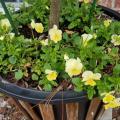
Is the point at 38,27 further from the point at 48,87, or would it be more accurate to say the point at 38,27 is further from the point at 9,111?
the point at 9,111

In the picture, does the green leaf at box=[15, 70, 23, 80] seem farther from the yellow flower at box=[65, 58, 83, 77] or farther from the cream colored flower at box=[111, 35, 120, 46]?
the cream colored flower at box=[111, 35, 120, 46]

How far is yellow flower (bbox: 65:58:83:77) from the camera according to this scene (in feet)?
4.00

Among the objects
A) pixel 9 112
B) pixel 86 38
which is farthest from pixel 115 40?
pixel 9 112

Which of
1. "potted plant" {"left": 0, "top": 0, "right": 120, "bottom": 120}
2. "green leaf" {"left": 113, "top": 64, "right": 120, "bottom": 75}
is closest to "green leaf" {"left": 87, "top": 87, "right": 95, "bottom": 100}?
"potted plant" {"left": 0, "top": 0, "right": 120, "bottom": 120}

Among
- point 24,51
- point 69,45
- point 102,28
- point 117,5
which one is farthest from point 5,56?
point 117,5

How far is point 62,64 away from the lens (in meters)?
1.30

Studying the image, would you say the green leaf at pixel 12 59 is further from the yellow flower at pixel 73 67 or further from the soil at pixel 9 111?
the soil at pixel 9 111

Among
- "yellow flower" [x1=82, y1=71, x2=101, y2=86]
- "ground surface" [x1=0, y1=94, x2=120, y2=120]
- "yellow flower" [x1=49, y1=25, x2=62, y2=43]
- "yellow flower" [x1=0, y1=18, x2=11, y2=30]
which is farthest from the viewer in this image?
"ground surface" [x1=0, y1=94, x2=120, y2=120]

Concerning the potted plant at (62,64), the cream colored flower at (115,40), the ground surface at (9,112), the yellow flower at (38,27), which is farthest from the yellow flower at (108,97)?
the ground surface at (9,112)

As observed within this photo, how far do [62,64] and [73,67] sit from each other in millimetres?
88

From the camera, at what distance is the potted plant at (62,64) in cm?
125

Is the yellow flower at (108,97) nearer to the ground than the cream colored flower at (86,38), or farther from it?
nearer to the ground

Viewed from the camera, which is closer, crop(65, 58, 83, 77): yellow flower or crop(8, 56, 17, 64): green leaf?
crop(65, 58, 83, 77): yellow flower

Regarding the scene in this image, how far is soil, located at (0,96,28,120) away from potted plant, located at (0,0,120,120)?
508mm
